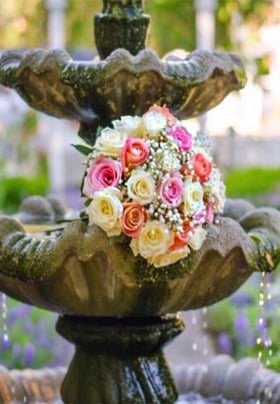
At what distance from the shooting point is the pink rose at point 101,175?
316 cm

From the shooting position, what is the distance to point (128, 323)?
3.63 metres

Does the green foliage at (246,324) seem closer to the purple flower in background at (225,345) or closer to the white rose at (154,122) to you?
the purple flower in background at (225,345)

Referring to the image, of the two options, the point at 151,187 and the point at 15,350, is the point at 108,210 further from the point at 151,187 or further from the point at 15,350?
the point at 15,350

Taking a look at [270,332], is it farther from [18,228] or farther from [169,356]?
[18,228]

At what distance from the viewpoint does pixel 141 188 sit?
3109 mm

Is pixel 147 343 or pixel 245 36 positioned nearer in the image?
pixel 147 343

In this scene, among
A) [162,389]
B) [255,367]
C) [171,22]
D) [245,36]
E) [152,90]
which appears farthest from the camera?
[171,22]

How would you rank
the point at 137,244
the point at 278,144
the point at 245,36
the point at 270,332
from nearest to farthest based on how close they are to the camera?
the point at 137,244, the point at 270,332, the point at 245,36, the point at 278,144

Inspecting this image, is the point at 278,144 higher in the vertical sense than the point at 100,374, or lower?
lower

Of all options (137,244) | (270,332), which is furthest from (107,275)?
(270,332)

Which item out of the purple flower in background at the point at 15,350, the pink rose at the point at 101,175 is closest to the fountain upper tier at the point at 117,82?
the pink rose at the point at 101,175

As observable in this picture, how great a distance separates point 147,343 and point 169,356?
3.10 m

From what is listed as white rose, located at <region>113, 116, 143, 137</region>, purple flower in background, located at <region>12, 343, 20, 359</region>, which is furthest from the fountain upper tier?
purple flower in background, located at <region>12, 343, 20, 359</region>

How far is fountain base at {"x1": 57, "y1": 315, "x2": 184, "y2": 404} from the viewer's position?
363cm
